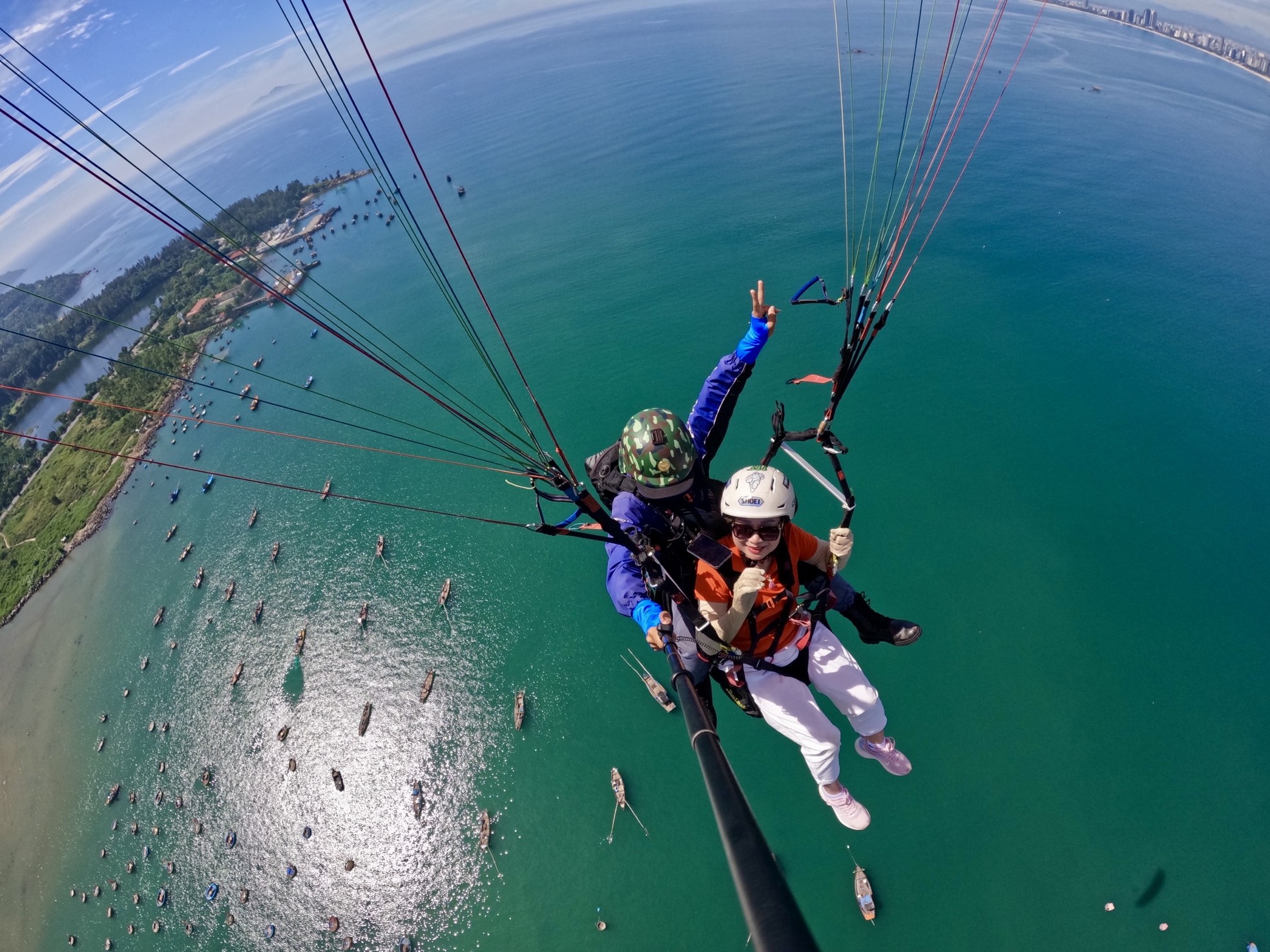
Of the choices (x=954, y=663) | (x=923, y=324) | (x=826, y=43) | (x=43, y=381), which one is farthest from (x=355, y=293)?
(x=826, y=43)

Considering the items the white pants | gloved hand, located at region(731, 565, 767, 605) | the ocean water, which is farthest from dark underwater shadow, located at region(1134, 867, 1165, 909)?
gloved hand, located at region(731, 565, 767, 605)

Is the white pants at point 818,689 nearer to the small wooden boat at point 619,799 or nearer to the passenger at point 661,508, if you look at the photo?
the passenger at point 661,508

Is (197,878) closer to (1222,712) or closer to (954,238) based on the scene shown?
(1222,712)

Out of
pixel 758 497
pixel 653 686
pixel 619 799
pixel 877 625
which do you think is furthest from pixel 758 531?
pixel 619 799

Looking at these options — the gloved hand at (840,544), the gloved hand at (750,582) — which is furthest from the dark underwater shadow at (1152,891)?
the gloved hand at (750,582)

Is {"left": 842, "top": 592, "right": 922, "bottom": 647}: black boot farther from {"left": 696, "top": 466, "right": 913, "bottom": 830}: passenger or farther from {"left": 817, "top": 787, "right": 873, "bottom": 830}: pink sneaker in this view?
{"left": 817, "top": 787, "right": 873, "bottom": 830}: pink sneaker
